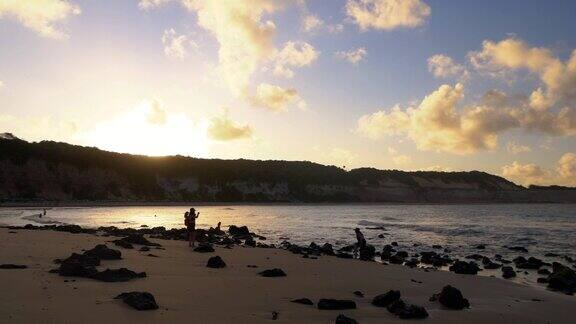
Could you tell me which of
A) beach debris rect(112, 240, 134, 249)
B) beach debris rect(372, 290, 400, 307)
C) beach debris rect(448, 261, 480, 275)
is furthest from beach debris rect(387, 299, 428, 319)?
beach debris rect(112, 240, 134, 249)

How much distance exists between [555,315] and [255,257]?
479 inches

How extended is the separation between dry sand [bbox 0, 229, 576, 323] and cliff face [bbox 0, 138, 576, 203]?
10646 centimetres

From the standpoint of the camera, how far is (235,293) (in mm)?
11586

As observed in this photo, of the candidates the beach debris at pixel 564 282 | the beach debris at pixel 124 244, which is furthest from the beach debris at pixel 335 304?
the beach debris at pixel 124 244

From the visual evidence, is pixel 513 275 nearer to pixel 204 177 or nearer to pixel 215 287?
pixel 215 287

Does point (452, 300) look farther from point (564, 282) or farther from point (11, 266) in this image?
point (11, 266)

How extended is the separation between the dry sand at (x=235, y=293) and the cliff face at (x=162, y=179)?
349 feet

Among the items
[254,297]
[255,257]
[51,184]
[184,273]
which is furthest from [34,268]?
[51,184]

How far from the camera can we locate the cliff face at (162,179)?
4560 inches

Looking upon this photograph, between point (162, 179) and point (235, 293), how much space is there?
138328 millimetres

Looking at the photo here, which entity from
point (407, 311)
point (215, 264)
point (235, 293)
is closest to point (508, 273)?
point (407, 311)

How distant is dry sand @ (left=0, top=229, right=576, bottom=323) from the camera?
888 centimetres

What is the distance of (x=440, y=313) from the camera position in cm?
1095

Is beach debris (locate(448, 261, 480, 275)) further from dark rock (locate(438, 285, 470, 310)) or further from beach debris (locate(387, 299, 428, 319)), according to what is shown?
beach debris (locate(387, 299, 428, 319))
